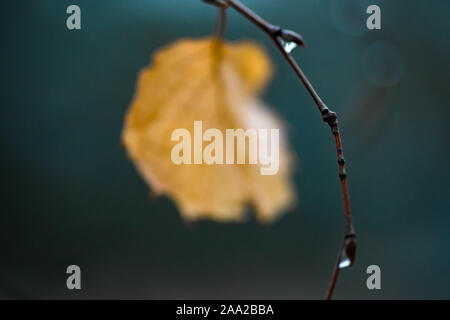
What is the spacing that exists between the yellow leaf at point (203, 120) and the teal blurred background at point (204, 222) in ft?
1.24

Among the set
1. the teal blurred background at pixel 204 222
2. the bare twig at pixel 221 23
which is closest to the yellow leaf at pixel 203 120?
the bare twig at pixel 221 23

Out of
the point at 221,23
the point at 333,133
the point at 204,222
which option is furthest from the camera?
the point at 204,222

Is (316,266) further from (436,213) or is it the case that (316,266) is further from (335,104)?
(335,104)

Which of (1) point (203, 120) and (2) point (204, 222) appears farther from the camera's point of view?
(2) point (204, 222)

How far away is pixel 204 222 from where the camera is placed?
4.70 feet

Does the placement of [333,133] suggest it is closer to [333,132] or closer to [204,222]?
[333,132]

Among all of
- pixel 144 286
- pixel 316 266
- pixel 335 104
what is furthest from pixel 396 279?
pixel 144 286

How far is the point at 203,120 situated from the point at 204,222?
1178 millimetres

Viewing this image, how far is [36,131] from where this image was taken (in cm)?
104

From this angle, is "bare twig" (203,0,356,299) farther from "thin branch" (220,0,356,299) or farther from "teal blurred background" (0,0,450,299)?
"teal blurred background" (0,0,450,299)

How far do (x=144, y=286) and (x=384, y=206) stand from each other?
2.49 ft

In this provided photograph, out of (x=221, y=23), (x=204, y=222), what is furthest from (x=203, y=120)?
(x=204, y=222)

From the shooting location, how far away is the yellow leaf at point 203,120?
0.25m

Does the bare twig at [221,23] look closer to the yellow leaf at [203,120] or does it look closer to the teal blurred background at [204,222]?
the yellow leaf at [203,120]
